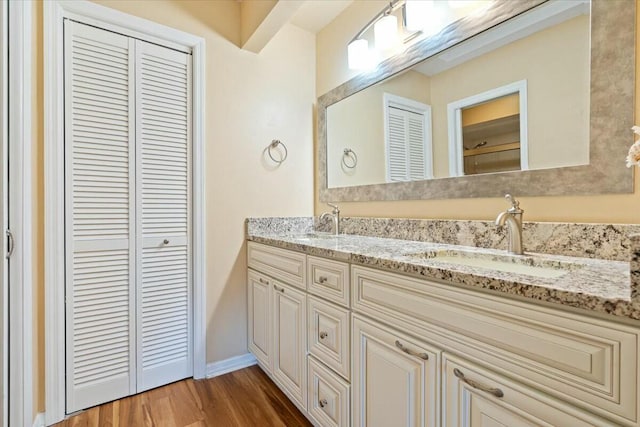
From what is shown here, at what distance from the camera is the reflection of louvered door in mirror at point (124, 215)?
62.9 inches

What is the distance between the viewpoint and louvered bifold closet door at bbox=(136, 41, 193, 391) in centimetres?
177

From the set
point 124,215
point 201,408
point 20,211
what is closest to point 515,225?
point 201,408

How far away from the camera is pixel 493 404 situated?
0.75 metres

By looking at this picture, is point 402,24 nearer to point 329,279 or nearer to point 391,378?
point 329,279

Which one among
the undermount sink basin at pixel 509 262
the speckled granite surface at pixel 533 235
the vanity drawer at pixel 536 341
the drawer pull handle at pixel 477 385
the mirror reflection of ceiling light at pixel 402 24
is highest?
the mirror reflection of ceiling light at pixel 402 24

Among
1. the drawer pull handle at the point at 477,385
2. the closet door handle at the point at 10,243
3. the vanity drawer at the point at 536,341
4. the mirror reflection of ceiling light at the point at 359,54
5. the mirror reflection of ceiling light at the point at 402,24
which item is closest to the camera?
the vanity drawer at the point at 536,341

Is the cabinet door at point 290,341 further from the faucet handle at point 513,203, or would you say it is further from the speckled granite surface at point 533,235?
the faucet handle at point 513,203

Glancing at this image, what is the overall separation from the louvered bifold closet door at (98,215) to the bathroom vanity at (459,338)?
36.7 inches

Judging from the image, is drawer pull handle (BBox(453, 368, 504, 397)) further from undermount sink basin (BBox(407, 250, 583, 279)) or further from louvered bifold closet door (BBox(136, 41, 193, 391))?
louvered bifold closet door (BBox(136, 41, 193, 391))

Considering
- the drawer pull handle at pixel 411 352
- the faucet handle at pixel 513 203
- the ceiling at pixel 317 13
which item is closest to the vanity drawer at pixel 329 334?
the drawer pull handle at pixel 411 352

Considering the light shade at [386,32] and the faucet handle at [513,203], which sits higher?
the light shade at [386,32]

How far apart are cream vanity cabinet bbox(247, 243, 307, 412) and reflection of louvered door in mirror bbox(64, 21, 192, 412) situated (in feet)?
1.34

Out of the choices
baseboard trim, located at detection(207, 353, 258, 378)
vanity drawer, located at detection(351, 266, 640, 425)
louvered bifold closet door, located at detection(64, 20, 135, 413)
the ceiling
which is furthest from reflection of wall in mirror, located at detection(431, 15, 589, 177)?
baseboard trim, located at detection(207, 353, 258, 378)

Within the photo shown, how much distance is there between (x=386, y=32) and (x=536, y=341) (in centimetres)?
168
